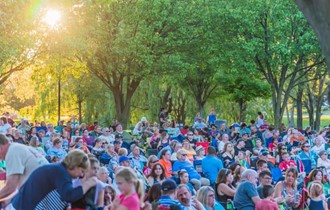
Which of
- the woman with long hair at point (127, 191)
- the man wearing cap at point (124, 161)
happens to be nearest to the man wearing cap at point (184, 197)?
the woman with long hair at point (127, 191)

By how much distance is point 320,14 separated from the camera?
4484 mm

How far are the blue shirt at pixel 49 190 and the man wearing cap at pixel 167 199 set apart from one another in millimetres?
2917

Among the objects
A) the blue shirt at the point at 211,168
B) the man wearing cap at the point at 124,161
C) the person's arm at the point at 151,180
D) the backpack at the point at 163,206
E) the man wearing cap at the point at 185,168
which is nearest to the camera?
the backpack at the point at 163,206

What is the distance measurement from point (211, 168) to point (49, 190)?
8.91 metres

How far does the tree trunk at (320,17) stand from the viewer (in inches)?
175

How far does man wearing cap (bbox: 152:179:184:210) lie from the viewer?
936 cm

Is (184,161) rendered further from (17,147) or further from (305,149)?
(17,147)

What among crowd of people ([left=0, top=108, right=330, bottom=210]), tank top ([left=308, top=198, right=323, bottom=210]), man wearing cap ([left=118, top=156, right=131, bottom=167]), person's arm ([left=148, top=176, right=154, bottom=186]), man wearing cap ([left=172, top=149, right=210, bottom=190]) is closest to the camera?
crowd of people ([left=0, top=108, right=330, bottom=210])

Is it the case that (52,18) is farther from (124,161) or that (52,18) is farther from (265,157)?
(124,161)

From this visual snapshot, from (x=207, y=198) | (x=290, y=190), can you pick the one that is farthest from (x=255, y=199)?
(x=290, y=190)

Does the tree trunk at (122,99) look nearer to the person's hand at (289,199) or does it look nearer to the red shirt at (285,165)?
the red shirt at (285,165)

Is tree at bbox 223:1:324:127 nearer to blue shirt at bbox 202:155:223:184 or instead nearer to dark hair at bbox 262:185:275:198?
blue shirt at bbox 202:155:223:184

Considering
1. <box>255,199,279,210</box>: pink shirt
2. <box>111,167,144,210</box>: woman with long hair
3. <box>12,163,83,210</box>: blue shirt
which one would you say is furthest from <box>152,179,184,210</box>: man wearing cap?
<box>12,163,83,210</box>: blue shirt

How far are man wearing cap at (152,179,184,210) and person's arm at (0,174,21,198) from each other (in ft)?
8.93
